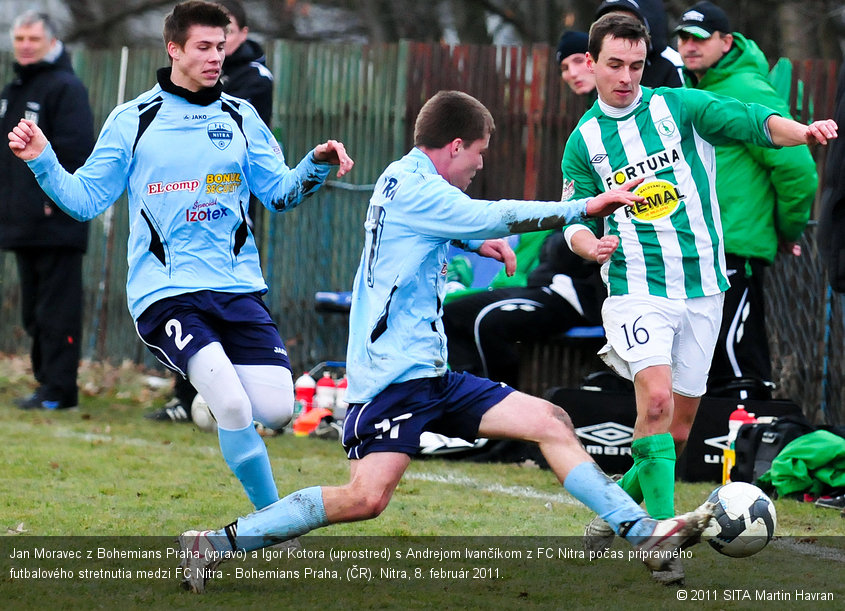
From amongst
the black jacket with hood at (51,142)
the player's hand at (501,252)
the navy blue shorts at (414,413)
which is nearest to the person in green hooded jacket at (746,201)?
the player's hand at (501,252)

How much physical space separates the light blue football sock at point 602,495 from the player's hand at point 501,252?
0.83 m

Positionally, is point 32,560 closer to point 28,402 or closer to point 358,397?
point 358,397

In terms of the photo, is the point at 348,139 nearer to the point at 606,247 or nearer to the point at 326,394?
the point at 326,394

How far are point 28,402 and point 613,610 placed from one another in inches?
A: 249

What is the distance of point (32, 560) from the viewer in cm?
482

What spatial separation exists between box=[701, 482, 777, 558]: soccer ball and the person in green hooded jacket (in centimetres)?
259

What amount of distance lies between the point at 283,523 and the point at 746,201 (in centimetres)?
394

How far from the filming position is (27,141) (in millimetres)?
4840

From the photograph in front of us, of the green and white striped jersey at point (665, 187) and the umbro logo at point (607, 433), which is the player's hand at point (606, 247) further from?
the umbro logo at point (607, 433)

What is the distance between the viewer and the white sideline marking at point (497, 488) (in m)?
6.58

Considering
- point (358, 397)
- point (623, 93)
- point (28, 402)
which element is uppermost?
point (623, 93)

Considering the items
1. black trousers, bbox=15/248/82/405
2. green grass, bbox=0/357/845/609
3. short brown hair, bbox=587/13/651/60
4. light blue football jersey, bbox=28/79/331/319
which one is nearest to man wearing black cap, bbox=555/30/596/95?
short brown hair, bbox=587/13/651/60

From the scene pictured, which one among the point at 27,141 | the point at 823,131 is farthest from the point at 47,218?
the point at 823,131

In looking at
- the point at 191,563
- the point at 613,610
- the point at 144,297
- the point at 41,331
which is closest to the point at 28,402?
the point at 41,331
